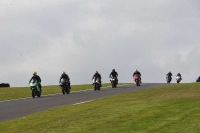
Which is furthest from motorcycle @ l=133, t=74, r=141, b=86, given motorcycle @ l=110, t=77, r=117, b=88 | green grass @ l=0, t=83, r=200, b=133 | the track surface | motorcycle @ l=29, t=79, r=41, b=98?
green grass @ l=0, t=83, r=200, b=133

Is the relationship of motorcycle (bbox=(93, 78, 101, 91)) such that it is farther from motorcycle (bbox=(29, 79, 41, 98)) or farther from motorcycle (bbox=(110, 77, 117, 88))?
motorcycle (bbox=(29, 79, 41, 98))

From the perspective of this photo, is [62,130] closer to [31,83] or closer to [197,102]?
[197,102]

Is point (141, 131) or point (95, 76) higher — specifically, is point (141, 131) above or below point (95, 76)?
below

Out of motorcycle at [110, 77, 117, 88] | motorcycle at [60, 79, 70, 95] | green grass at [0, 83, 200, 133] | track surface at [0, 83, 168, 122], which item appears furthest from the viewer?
motorcycle at [110, 77, 117, 88]

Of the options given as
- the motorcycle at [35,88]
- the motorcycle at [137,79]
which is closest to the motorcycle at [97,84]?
the motorcycle at [137,79]

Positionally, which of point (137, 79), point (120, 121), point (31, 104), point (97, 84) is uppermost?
point (137, 79)

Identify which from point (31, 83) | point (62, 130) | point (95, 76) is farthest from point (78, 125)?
point (95, 76)

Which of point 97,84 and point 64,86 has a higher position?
point 97,84

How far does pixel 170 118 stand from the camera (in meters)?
17.6

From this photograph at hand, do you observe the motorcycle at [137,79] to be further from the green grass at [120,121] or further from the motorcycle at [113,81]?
the green grass at [120,121]

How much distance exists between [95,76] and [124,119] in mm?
28831

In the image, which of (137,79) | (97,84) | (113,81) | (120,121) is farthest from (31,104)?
(137,79)

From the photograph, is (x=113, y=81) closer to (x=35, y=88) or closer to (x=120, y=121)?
(x=35, y=88)

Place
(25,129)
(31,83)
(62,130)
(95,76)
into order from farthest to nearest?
1. (95,76)
2. (31,83)
3. (25,129)
4. (62,130)
